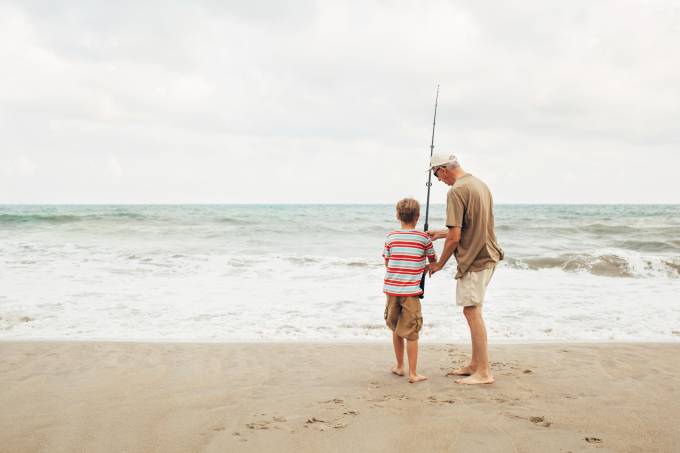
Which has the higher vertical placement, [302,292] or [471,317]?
[471,317]

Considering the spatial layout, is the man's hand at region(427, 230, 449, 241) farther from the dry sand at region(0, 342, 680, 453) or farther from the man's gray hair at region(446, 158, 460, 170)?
the dry sand at region(0, 342, 680, 453)

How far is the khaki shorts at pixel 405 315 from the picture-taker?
3.61 metres

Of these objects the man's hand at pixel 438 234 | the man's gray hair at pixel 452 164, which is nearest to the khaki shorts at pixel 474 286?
the man's hand at pixel 438 234

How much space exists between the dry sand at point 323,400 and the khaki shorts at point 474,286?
0.62 meters

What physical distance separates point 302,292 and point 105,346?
3.67 meters

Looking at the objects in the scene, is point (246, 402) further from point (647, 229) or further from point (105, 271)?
point (647, 229)

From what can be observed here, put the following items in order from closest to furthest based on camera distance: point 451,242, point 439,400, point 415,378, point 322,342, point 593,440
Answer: point 593,440 < point 439,400 < point 451,242 < point 415,378 < point 322,342

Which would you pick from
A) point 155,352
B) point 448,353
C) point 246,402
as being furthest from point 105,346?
point 448,353

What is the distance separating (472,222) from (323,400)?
5.25 feet

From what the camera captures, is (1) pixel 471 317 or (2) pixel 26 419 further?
(1) pixel 471 317

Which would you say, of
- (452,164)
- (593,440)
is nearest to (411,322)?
(452,164)

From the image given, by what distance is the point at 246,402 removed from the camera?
325cm

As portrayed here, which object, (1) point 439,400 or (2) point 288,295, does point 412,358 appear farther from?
(2) point 288,295

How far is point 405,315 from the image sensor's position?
362 cm
